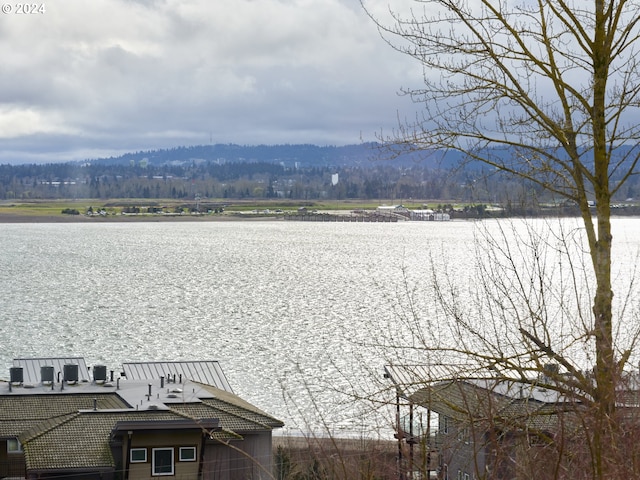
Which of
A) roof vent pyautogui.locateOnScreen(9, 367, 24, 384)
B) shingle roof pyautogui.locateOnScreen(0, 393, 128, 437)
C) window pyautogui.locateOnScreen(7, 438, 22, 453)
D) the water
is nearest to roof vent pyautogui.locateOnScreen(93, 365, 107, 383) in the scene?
roof vent pyautogui.locateOnScreen(9, 367, 24, 384)

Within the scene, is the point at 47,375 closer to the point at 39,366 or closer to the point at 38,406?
the point at 38,406

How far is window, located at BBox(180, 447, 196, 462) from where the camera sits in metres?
23.8

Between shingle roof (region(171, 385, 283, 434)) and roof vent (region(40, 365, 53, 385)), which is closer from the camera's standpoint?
shingle roof (region(171, 385, 283, 434))

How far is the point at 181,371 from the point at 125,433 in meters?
11.6

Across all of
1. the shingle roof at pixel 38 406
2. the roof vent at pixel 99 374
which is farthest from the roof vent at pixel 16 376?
the roof vent at pixel 99 374

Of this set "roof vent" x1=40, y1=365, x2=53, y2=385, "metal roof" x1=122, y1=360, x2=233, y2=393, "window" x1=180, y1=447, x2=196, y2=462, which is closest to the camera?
"window" x1=180, y1=447, x2=196, y2=462

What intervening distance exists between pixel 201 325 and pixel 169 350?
1139 cm

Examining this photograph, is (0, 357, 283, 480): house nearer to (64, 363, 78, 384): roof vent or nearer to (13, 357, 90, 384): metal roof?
(64, 363, 78, 384): roof vent

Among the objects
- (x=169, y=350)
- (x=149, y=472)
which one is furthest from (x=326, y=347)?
(x=149, y=472)

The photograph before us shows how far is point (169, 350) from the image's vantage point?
56.9 metres

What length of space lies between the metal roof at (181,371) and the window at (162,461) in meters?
10.0

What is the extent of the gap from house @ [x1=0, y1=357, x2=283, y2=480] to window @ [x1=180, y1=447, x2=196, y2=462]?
0.08ft

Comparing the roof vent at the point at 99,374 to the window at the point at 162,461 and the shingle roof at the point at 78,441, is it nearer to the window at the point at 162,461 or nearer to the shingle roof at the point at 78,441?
the shingle roof at the point at 78,441

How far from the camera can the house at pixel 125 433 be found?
23078mm
